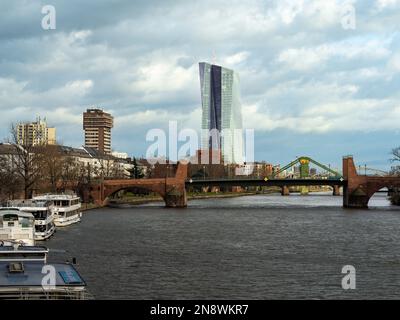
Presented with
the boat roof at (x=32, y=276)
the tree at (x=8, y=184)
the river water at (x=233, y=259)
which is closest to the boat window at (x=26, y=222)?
the river water at (x=233, y=259)

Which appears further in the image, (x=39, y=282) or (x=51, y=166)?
(x=51, y=166)

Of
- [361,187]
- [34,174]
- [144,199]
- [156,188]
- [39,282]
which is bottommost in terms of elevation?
[144,199]

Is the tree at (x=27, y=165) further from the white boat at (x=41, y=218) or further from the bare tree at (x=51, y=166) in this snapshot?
the white boat at (x=41, y=218)

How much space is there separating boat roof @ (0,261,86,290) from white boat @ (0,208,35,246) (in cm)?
2320

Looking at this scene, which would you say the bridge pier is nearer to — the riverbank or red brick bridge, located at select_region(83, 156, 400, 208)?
red brick bridge, located at select_region(83, 156, 400, 208)

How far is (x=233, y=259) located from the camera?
39844 mm

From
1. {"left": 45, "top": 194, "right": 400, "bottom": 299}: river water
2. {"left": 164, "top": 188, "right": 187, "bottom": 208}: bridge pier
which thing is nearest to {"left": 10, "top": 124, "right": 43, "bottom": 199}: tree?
{"left": 45, "top": 194, "right": 400, "bottom": 299}: river water

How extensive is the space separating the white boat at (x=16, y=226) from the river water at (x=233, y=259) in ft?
10.5

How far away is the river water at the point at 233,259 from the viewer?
96.1 ft

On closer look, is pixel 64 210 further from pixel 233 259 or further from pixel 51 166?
pixel 51 166

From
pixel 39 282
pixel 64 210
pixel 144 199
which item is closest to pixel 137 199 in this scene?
pixel 144 199

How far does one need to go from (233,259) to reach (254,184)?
7596 centimetres

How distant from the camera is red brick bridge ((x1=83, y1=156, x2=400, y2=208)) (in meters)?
110
